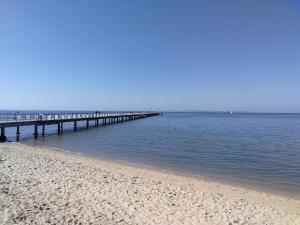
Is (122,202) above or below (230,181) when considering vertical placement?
above

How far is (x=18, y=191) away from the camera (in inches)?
378

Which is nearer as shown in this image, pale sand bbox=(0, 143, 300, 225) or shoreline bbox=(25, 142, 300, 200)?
pale sand bbox=(0, 143, 300, 225)

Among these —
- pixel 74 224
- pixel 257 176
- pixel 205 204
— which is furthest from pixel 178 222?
pixel 257 176

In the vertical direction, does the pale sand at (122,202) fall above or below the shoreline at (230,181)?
above

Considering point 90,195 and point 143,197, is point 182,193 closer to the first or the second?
point 143,197

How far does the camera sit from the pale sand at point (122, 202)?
305 inches

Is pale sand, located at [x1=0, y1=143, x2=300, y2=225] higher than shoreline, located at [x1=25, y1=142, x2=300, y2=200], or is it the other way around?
pale sand, located at [x1=0, y1=143, x2=300, y2=225]

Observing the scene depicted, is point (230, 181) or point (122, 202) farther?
point (230, 181)

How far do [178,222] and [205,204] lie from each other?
188 centimetres

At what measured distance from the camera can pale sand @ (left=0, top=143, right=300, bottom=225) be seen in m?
7.76

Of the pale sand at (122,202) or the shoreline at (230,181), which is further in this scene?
the shoreline at (230,181)

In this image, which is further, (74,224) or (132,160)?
(132,160)

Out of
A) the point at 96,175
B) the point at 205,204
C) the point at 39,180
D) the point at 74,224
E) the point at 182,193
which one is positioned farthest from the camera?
the point at 96,175

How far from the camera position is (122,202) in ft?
29.9
